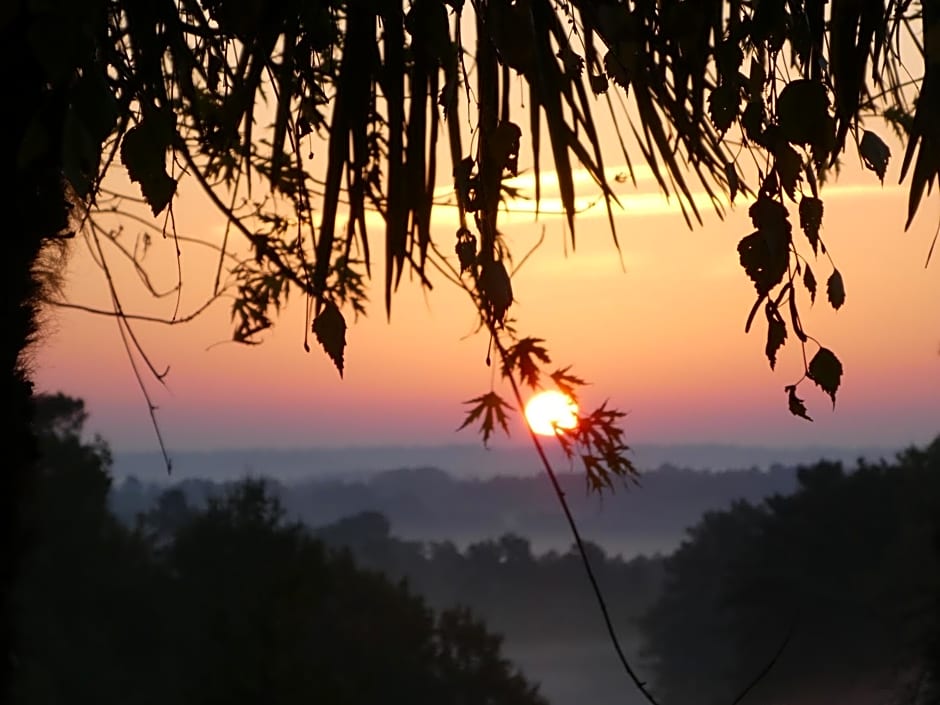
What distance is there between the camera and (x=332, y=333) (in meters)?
1.62

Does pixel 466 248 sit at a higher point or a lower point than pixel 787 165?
lower

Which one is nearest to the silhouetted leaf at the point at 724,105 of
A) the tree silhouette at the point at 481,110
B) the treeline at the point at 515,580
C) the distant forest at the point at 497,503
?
the tree silhouette at the point at 481,110

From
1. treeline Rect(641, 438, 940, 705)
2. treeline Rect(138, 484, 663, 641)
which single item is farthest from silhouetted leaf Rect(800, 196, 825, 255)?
treeline Rect(138, 484, 663, 641)

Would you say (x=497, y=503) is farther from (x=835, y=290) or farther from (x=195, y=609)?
(x=835, y=290)

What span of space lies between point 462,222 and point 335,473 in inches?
4665

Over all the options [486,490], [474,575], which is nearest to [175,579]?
[474,575]

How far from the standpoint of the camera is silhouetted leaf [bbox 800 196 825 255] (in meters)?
1.87

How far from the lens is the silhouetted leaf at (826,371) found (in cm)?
181

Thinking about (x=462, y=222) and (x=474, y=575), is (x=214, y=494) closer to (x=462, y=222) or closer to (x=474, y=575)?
(x=462, y=222)

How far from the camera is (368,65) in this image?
2068 millimetres

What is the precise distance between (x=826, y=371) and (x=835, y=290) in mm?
146

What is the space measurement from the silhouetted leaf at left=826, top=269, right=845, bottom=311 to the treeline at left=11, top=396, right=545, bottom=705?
23269 mm

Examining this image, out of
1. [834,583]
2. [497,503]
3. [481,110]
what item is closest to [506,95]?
[481,110]

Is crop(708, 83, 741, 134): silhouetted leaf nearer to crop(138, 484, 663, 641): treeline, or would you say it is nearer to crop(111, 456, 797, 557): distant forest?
crop(138, 484, 663, 641): treeline
